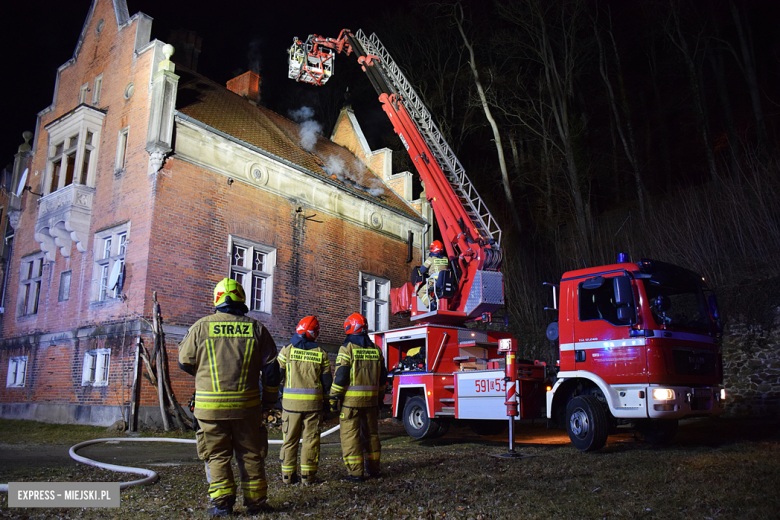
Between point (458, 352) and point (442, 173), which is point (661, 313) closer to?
point (458, 352)

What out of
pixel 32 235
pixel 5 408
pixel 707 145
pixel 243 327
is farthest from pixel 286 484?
pixel 707 145

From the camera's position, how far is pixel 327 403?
595 cm

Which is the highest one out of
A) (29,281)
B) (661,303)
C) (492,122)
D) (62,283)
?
(492,122)

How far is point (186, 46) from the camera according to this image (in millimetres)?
20219

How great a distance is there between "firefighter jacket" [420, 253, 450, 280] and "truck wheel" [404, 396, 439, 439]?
274cm

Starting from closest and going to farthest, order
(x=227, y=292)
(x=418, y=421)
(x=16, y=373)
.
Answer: (x=227, y=292), (x=418, y=421), (x=16, y=373)

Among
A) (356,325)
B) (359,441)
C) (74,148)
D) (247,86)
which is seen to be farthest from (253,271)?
(247,86)

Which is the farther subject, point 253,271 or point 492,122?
point 492,122

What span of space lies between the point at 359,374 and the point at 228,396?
6.91ft

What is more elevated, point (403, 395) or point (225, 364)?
point (225, 364)

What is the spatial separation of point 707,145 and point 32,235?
21.5m

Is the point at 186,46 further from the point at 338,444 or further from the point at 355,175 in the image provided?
the point at 338,444

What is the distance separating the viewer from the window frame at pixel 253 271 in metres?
13.7

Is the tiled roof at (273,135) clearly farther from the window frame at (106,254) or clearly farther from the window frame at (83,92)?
the window frame at (106,254)
